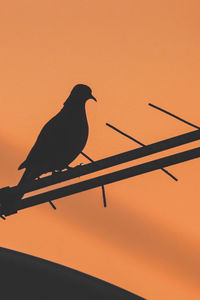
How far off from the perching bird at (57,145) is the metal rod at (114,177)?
1.90 m

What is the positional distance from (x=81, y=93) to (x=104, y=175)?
125 inches

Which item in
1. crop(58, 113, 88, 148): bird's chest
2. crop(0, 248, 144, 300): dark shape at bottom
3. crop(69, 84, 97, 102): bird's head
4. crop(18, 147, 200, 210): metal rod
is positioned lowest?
crop(0, 248, 144, 300): dark shape at bottom

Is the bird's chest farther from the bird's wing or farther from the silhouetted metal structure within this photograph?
the silhouetted metal structure

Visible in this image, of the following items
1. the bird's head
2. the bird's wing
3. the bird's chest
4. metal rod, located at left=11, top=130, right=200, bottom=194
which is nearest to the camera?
→ metal rod, located at left=11, top=130, right=200, bottom=194

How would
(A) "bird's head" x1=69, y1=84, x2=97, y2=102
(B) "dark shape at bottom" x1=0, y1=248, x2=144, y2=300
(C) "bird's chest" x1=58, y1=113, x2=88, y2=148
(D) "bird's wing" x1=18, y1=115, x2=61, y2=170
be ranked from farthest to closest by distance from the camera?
(B) "dark shape at bottom" x1=0, y1=248, x2=144, y2=300, (A) "bird's head" x1=69, y1=84, x2=97, y2=102, (C) "bird's chest" x1=58, y1=113, x2=88, y2=148, (D) "bird's wing" x1=18, y1=115, x2=61, y2=170

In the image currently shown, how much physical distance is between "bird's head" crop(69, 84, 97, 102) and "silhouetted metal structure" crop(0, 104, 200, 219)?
2.61 meters

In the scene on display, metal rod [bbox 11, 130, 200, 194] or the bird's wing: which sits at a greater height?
the bird's wing

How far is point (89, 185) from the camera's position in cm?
366

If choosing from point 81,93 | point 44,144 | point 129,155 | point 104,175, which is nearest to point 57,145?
point 44,144

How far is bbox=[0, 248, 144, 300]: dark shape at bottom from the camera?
29.0 ft

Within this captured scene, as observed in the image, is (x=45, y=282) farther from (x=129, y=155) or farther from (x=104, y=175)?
(x=129, y=155)

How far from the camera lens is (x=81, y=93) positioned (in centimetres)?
667

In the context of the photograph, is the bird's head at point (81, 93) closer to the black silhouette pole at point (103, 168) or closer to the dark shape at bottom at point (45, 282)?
the black silhouette pole at point (103, 168)

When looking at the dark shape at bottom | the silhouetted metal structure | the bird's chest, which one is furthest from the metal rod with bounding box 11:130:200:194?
the dark shape at bottom
